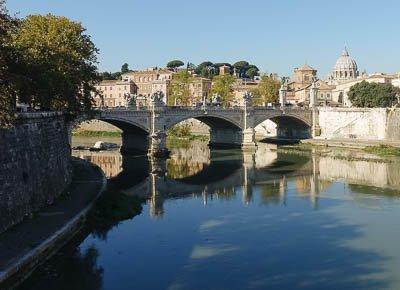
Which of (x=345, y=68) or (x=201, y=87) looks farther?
(x=345, y=68)

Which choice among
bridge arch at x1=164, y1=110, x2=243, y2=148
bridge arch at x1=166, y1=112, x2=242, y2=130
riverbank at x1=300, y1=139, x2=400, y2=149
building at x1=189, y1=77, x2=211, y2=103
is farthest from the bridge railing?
building at x1=189, y1=77, x2=211, y2=103

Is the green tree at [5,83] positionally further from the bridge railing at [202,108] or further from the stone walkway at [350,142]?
the stone walkway at [350,142]

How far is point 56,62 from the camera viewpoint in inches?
904

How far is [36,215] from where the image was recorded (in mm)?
16406

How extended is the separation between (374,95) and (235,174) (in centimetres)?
3350

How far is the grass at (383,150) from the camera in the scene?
1562 inches

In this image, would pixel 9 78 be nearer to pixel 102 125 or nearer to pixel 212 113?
pixel 212 113

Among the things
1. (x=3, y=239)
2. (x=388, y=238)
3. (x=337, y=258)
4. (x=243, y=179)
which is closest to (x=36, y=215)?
(x=3, y=239)

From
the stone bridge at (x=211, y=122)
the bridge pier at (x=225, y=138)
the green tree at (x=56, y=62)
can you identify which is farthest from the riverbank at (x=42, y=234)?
the bridge pier at (x=225, y=138)

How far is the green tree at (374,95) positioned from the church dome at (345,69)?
48.7 metres

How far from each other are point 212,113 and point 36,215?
2877 cm

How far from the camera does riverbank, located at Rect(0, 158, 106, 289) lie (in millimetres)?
12227

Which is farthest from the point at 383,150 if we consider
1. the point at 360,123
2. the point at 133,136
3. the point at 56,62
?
the point at 56,62

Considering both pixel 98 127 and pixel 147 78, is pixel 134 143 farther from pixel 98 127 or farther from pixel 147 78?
pixel 147 78
